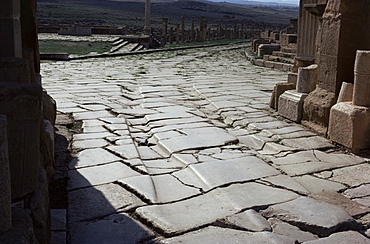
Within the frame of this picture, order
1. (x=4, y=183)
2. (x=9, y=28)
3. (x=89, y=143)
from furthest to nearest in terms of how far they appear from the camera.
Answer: (x=89, y=143)
(x=9, y=28)
(x=4, y=183)

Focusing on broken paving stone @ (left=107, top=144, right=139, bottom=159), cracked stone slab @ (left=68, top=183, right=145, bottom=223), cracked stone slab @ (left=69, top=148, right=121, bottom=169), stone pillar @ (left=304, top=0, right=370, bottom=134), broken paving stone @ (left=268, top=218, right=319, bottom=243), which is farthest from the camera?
stone pillar @ (left=304, top=0, right=370, bottom=134)

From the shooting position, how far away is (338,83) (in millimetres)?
5543

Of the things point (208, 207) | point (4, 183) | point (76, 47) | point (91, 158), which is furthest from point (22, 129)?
point (76, 47)

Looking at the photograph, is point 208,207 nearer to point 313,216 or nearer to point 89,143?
point 313,216

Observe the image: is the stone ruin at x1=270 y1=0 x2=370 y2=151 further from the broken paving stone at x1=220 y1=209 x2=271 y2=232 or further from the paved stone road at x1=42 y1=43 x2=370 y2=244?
the broken paving stone at x1=220 y1=209 x2=271 y2=232

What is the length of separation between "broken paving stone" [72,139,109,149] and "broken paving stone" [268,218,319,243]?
7.77ft

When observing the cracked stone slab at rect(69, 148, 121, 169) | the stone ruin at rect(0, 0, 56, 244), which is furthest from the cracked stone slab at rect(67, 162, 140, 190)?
the stone ruin at rect(0, 0, 56, 244)

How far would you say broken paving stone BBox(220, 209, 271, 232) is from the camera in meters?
3.14

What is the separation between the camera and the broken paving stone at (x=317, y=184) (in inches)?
154

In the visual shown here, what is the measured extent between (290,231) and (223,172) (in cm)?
115

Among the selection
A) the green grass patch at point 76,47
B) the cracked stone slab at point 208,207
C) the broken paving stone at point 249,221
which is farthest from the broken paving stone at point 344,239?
the green grass patch at point 76,47

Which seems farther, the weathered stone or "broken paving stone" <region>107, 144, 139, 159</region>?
"broken paving stone" <region>107, 144, 139, 159</region>

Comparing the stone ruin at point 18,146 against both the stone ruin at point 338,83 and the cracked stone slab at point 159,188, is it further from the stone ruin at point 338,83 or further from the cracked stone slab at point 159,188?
the stone ruin at point 338,83

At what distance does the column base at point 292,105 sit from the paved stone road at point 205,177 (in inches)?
5.9
